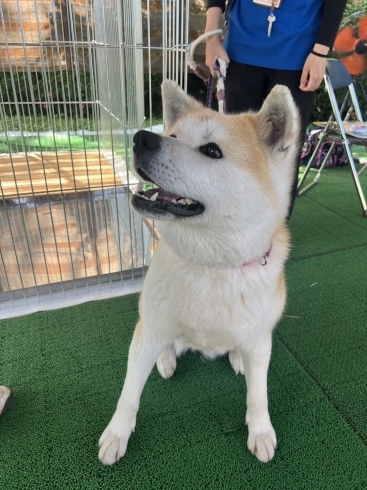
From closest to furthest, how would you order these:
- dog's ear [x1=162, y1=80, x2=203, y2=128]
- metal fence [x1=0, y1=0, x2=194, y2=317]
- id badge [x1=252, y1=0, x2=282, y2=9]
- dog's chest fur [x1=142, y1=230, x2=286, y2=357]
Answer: dog's chest fur [x1=142, y1=230, x2=286, y2=357], dog's ear [x1=162, y1=80, x2=203, y2=128], id badge [x1=252, y1=0, x2=282, y2=9], metal fence [x1=0, y1=0, x2=194, y2=317]

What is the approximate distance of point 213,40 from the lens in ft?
5.06

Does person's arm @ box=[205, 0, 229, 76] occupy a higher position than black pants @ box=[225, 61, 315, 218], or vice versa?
person's arm @ box=[205, 0, 229, 76]

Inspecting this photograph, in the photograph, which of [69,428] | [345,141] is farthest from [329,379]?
[345,141]

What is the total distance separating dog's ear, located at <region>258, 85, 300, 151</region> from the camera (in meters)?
0.87

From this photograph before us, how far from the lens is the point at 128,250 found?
2.08m

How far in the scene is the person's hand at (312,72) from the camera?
150cm

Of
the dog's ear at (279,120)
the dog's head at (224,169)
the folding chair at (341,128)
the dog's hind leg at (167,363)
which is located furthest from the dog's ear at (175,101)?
the folding chair at (341,128)

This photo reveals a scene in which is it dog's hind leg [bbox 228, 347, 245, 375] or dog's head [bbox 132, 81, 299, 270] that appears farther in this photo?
dog's hind leg [bbox 228, 347, 245, 375]

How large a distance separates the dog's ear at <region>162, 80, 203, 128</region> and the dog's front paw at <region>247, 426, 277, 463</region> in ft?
3.37

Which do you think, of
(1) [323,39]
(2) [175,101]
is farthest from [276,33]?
(2) [175,101]

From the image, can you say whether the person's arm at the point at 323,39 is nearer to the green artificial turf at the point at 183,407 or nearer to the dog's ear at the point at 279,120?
the dog's ear at the point at 279,120

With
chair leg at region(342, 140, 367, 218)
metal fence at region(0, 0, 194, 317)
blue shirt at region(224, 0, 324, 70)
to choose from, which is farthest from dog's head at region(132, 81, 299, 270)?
chair leg at region(342, 140, 367, 218)

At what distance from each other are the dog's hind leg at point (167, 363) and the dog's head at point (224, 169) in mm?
638

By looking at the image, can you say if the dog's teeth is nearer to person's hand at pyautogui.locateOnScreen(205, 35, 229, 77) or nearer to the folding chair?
person's hand at pyautogui.locateOnScreen(205, 35, 229, 77)
